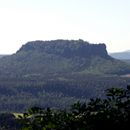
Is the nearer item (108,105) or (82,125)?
(82,125)

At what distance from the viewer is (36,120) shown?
28.2 metres

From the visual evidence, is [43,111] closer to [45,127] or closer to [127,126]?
[45,127]

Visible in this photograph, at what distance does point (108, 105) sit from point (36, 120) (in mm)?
4958

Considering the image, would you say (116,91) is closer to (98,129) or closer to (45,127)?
(98,129)

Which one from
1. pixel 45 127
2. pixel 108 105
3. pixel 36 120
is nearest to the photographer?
pixel 45 127

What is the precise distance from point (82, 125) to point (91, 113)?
5.84 ft

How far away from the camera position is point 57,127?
2658 cm

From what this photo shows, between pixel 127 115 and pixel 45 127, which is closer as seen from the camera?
pixel 45 127

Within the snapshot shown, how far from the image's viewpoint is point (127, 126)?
2758 centimetres

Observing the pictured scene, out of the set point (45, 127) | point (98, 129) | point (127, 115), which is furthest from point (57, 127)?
point (127, 115)

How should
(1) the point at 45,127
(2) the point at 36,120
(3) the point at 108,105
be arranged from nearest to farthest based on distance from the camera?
(1) the point at 45,127
(2) the point at 36,120
(3) the point at 108,105

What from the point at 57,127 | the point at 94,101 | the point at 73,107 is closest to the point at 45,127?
Result: the point at 57,127

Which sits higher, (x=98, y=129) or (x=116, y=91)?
(x=116, y=91)

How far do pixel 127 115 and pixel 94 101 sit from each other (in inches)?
83.7
